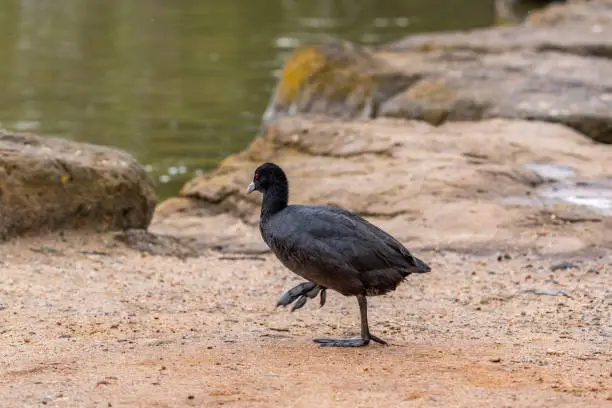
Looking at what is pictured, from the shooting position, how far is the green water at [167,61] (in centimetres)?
1812

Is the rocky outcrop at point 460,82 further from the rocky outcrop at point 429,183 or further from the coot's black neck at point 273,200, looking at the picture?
the coot's black neck at point 273,200

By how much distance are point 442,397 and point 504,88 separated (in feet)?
30.5

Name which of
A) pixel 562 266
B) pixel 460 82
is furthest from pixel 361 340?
pixel 460 82

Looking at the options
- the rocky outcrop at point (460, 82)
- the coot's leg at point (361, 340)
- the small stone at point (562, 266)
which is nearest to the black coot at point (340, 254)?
the coot's leg at point (361, 340)

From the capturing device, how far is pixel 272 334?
6.89 metres

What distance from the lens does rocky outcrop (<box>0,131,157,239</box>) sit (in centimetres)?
898

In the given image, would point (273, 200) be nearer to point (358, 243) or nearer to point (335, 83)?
point (358, 243)

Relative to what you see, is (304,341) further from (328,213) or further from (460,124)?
(460,124)

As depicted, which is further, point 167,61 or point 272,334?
point 167,61

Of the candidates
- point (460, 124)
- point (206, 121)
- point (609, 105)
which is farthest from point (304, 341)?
point (206, 121)

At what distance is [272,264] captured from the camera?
9.45 meters

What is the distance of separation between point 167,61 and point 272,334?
18.3 metres

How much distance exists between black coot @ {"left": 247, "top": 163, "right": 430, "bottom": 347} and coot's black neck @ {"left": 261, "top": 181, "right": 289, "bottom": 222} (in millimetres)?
90

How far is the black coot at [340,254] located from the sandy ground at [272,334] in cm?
33
